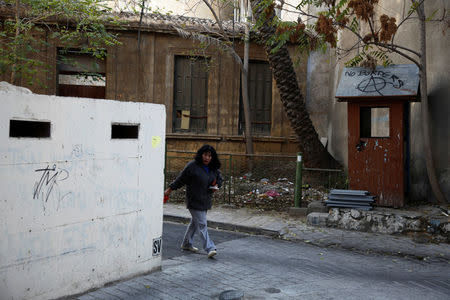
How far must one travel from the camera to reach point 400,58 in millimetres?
10266

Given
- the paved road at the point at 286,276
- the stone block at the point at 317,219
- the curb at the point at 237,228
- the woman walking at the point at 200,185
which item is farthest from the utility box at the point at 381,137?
the woman walking at the point at 200,185

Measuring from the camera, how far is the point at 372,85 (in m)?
8.90

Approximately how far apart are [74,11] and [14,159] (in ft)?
26.6

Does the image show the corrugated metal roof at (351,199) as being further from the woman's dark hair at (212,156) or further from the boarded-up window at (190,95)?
the boarded-up window at (190,95)

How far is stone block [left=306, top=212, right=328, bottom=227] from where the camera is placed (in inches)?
342

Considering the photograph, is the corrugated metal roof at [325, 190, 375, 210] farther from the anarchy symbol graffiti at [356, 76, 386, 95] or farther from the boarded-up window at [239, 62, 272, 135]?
the boarded-up window at [239, 62, 272, 135]

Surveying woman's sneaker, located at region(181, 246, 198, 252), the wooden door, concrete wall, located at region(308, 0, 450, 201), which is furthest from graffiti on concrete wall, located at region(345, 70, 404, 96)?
woman's sneaker, located at region(181, 246, 198, 252)

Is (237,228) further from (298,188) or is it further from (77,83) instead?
(77,83)

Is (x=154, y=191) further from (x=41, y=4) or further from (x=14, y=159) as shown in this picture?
(x=41, y=4)

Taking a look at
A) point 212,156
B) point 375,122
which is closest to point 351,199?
point 375,122

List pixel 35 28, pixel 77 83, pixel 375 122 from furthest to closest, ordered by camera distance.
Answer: pixel 77 83 < pixel 35 28 < pixel 375 122

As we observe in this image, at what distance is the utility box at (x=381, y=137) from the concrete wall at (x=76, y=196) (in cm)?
469

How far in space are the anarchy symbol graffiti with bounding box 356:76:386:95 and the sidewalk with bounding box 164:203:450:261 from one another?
8.75 ft

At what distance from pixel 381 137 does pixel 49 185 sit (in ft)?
21.4
